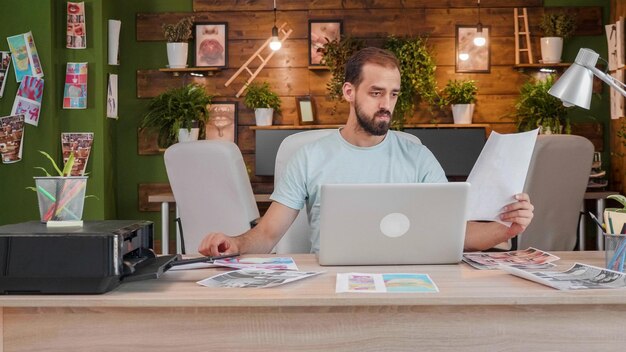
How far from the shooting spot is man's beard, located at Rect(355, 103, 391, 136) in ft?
9.30

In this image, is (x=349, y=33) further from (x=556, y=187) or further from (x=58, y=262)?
(x=58, y=262)

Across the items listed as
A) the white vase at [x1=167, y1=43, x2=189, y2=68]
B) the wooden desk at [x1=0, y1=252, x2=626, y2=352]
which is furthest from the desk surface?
the white vase at [x1=167, y1=43, x2=189, y2=68]

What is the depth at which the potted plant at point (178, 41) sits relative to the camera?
624 centimetres

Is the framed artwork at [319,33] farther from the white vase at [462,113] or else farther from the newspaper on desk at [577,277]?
the newspaper on desk at [577,277]

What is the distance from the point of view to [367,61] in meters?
2.93

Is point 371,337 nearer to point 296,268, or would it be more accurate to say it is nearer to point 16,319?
point 296,268

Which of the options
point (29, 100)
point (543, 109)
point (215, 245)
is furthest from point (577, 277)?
point (29, 100)

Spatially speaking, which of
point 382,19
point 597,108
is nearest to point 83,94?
point 382,19

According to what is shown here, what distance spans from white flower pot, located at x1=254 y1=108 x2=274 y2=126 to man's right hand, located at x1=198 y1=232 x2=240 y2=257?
12.6 feet

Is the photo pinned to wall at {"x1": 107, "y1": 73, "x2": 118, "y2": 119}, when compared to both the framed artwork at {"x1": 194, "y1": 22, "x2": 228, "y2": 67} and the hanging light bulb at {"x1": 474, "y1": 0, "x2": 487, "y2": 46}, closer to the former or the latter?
the framed artwork at {"x1": 194, "y1": 22, "x2": 228, "y2": 67}

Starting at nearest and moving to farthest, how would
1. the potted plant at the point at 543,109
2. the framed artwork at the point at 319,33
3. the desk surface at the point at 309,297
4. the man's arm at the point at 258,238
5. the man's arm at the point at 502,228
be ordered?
the desk surface at the point at 309,297 < the man's arm at the point at 502,228 < the man's arm at the point at 258,238 < the potted plant at the point at 543,109 < the framed artwork at the point at 319,33

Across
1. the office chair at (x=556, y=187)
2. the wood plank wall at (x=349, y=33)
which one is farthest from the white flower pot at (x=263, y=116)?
the office chair at (x=556, y=187)

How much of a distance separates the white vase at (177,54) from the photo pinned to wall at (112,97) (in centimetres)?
42

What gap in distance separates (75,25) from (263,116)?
4.77ft
